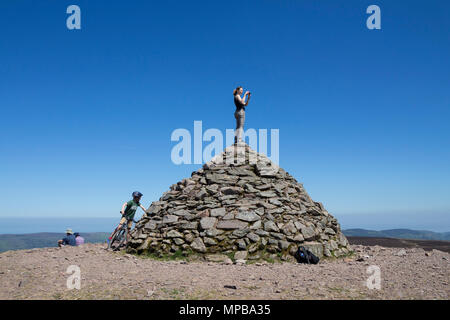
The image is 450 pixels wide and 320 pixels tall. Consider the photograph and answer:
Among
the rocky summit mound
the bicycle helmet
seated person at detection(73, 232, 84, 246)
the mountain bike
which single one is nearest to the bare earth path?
the rocky summit mound

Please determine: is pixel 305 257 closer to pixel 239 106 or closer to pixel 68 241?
pixel 239 106

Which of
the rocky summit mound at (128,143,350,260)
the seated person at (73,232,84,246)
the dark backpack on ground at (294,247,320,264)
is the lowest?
the seated person at (73,232,84,246)

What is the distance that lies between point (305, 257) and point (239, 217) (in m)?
2.68

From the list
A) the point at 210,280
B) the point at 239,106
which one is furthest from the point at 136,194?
the point at 210,280

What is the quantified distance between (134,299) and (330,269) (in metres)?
5.76

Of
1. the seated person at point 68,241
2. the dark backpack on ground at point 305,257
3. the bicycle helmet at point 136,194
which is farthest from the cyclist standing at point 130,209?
the dark backpack on ground at point 305,257

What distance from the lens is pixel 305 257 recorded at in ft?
32.1

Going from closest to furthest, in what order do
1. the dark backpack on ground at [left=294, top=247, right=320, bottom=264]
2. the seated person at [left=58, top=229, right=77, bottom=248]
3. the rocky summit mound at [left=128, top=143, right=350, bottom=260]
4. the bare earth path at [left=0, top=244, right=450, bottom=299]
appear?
the bare earth path at [left=0, top=244, right=450, bottom=299] → the dark backpack on ground at [left=294, top=247, right=320, bottom=264] → the rocky summit mound at [left=128, top=143, right=350, bottom=260] → the seated person at [left=58, top=229, right=77, bottom=248]

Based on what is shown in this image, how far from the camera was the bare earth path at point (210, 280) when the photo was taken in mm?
6016

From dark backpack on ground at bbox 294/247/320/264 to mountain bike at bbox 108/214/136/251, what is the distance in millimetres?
7138

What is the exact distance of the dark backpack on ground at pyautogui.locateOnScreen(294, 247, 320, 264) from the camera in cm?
977

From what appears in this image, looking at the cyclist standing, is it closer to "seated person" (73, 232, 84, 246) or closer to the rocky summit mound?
the rocky summit mound

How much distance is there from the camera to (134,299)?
5.64 metres
